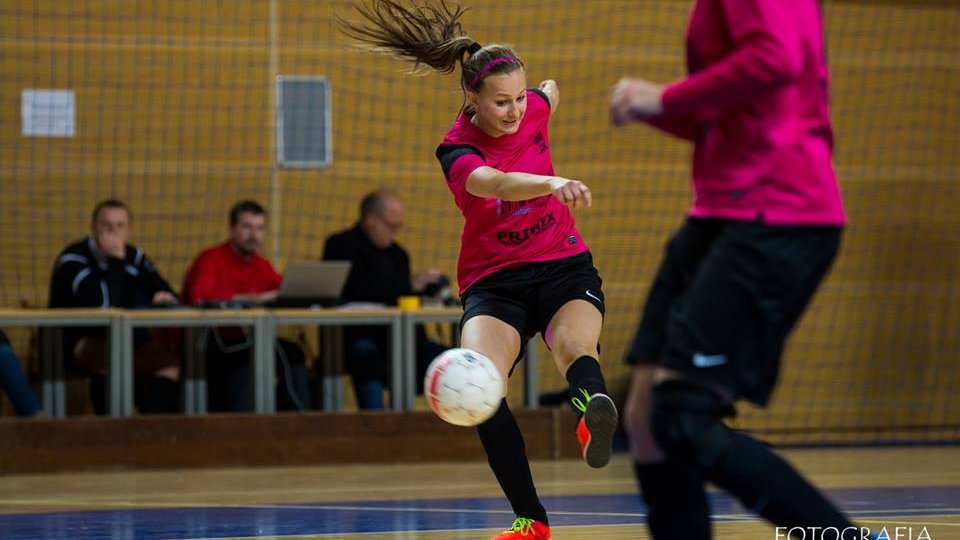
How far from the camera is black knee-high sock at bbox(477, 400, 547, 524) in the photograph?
4457mm

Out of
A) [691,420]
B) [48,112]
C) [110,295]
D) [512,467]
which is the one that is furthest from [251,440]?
[691,420]

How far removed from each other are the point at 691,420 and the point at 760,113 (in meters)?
0.62

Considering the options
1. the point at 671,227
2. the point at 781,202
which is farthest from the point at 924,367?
the point at 781,202

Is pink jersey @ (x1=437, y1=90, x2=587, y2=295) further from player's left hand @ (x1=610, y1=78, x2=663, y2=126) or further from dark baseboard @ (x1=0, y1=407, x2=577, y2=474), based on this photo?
dark baseboard @ (x1=0, y1=407, x2=577, y2=474)

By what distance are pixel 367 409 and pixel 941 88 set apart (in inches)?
208

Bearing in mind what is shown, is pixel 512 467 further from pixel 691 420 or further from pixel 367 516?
pixel 691 420

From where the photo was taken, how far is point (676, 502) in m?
2.82

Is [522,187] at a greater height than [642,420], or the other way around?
[522,187]

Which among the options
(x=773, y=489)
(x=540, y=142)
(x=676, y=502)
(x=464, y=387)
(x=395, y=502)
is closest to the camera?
(x=773, y=489)

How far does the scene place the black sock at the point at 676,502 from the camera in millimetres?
2805

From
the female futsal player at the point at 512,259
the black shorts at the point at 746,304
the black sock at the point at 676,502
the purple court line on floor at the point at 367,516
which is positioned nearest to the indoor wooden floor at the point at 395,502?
the purple court line on floor at the point at 367,516

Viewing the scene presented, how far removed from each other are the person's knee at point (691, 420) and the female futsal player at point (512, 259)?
4.97 feet

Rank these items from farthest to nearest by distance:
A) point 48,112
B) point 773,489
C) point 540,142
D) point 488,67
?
1. point 48,112
2. point 540,142
3. point 488,67
4. point 773,489

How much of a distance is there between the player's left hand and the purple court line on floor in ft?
8.68
